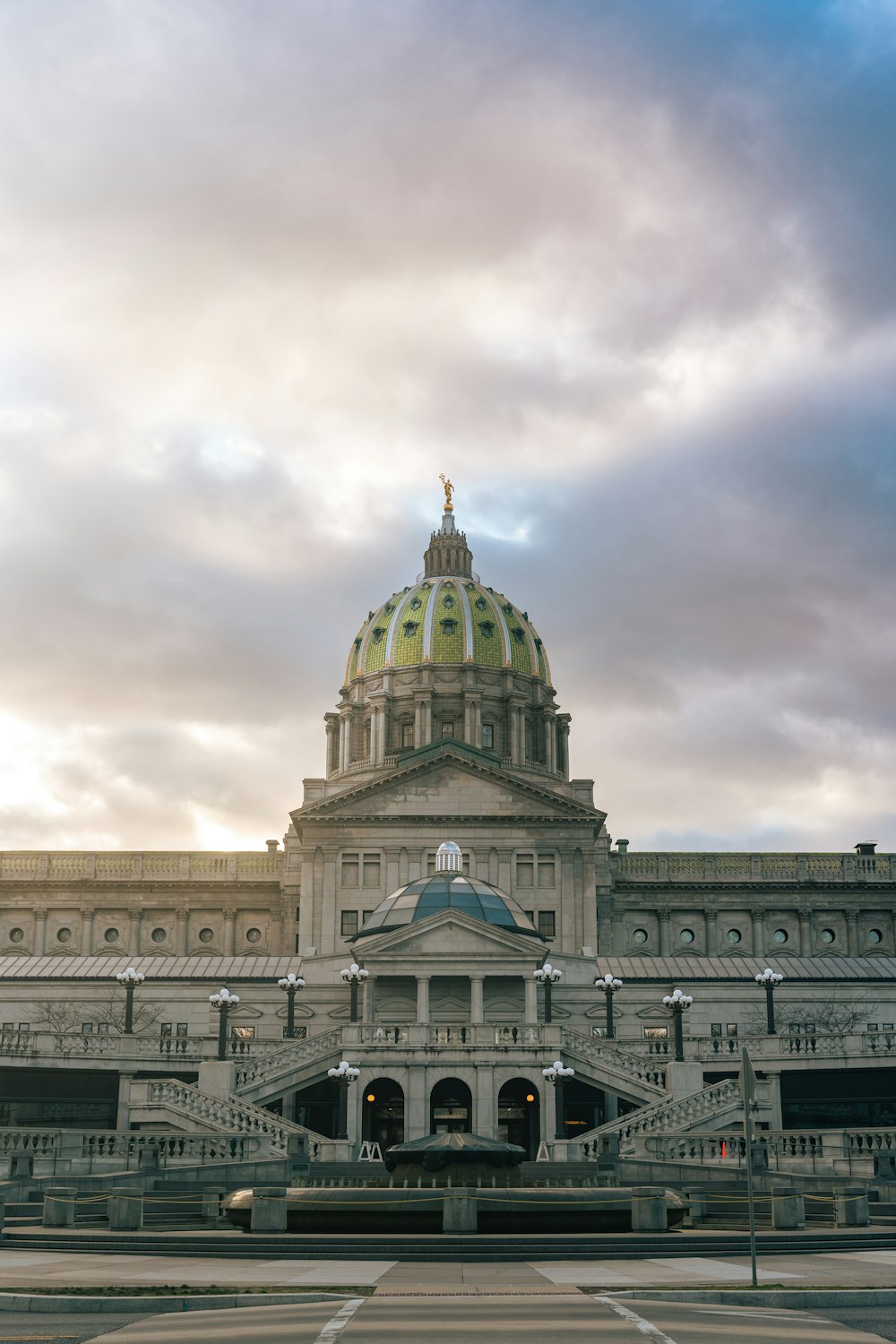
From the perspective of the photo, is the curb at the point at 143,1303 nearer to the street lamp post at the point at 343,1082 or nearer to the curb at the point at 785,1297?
the curb at the point at 785,1297

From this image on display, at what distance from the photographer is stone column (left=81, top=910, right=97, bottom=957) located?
119500 millimetres

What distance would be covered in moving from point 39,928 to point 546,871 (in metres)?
42.3

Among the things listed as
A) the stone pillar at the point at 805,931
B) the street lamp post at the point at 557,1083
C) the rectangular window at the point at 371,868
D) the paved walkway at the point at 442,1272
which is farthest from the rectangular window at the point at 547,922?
the paved walkway at the point at 442,1272

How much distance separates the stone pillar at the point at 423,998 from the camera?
75500 mm

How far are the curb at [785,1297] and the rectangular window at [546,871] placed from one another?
79623 millimetres

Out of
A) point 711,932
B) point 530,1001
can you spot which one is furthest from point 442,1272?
point 711,932

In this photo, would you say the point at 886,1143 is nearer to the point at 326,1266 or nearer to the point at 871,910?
the point at 326,1266

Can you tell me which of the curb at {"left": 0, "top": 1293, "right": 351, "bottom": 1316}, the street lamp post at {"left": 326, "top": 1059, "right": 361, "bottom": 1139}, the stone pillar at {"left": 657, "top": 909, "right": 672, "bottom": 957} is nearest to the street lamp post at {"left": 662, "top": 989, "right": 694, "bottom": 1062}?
the street lamp post at {"left": 326, "top": 1059, "right": 361, "bottom": 1139}

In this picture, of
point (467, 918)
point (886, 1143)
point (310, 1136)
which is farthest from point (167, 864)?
point (886, 1143)

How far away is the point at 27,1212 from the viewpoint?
39250mm

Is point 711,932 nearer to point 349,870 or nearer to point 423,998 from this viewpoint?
point 349,870

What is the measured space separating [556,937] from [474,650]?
49.5 metres

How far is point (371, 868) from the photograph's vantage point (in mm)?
104188

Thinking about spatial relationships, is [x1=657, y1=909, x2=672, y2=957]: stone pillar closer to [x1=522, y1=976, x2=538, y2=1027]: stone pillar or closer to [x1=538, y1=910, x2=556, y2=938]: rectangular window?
[x1=538, y1=910, x2=556, y2=938]: rectangular window
